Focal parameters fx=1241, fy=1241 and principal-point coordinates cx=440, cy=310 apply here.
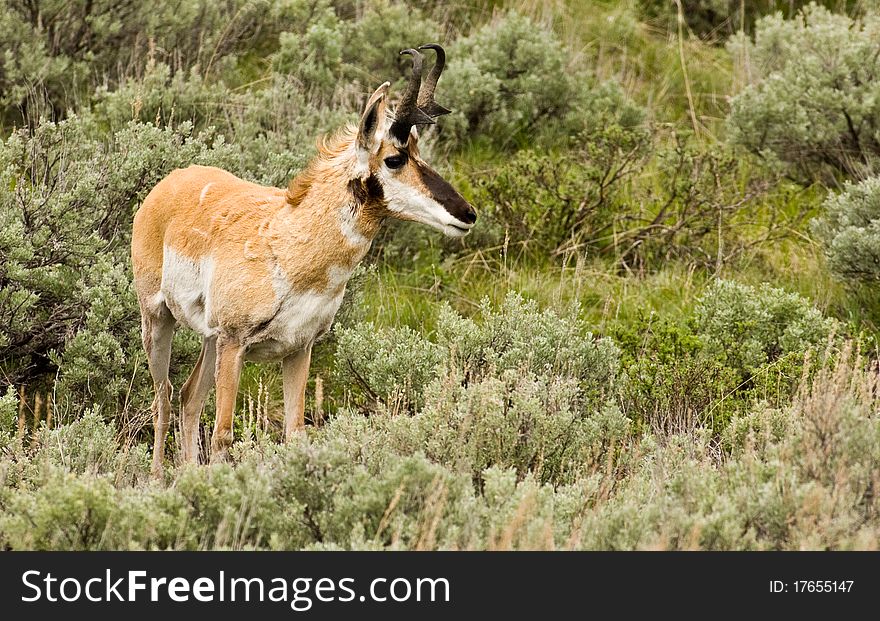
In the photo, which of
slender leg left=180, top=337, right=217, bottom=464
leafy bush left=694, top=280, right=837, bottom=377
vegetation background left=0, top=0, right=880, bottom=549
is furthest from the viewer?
leafy bush left=694, top=280, right=837, bottom=377

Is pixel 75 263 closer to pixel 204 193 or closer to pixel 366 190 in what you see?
pixel 204 193

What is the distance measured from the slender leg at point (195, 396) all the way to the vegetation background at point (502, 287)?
298mm

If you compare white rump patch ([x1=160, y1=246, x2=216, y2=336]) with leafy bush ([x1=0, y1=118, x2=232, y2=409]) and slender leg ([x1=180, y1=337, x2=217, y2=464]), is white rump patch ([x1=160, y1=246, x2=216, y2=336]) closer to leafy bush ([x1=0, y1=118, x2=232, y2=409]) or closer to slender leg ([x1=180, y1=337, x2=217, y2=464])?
slender leg ([x1=180, y1=337, x2=217, y2=464])

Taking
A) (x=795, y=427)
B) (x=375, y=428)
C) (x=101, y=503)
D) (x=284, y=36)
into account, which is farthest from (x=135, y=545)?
(x=284, y=36)

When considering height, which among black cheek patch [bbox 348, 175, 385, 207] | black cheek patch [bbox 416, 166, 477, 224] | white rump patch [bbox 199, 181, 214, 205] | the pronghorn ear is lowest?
white rump patch [bbox 199, 181, 214, 205]

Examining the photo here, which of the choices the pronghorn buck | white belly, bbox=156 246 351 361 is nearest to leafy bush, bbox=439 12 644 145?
the pronghorn buck

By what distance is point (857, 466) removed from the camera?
5137 mm

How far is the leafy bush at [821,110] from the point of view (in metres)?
10.5

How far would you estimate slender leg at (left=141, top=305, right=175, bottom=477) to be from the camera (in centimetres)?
713

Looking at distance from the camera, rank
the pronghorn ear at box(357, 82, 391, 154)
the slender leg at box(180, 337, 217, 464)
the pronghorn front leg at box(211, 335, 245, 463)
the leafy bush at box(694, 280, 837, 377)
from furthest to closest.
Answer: the leafy bush at box(694, 280, 837, 377), the slender leg at box(180, 337, 217, 464), the pronghorn front leg at box(211, 335, 245, 463), the pronghorn ear at box(357, 82, 391, 154)

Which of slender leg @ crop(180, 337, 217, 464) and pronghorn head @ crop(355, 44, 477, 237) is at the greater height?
pronghorn head @ crop(355, 44, 477, 237)

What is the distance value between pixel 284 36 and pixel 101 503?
7626mm

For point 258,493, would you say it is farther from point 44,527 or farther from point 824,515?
point 824,515

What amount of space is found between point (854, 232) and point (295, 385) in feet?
14.3
